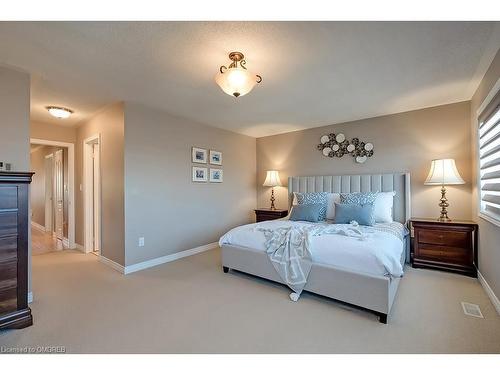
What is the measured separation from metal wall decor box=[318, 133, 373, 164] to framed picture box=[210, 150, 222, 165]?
197 cm

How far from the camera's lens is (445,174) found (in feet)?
10.3

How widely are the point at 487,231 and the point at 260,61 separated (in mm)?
2944

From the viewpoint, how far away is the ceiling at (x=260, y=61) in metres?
1.74

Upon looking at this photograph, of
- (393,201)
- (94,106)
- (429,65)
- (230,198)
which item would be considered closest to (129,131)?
(94,106)

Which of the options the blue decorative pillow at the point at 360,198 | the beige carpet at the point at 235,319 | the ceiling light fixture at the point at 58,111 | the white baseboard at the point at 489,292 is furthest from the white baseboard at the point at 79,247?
the white baseboard at the point at 489,292

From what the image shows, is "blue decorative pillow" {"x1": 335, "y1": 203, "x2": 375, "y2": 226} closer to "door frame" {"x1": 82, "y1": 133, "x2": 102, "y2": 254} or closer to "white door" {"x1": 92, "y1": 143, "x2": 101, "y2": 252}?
"white door" {"x1": 92, "y1": 143, "x2": 101, "y2": 252}

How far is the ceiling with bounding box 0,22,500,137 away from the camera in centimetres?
174

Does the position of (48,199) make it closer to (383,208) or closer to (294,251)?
(294,251)

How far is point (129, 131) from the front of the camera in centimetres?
321

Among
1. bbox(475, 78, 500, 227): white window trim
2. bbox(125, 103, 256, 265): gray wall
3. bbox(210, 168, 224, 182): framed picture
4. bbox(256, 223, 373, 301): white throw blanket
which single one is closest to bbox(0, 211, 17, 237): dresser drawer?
bbox(125, 103, 256, 265): gray wall

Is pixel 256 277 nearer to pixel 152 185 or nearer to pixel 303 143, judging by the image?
pixel 152 185

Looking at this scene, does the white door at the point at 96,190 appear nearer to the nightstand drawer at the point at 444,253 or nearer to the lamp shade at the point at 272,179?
the lamp shade at the point at 272,179

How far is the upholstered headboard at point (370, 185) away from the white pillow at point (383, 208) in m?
0.26
